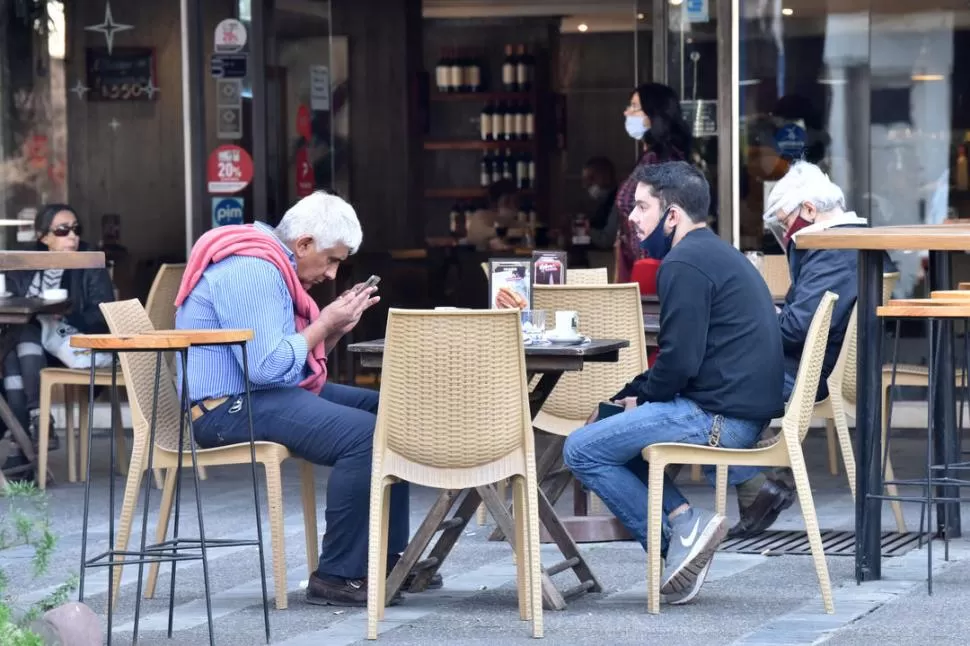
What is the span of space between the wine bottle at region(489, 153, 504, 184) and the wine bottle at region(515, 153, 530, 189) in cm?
12

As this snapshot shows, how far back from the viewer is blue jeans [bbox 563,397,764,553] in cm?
539

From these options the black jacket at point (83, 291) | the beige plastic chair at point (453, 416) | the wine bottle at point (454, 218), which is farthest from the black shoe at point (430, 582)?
the wine bottle at point (454, 218)

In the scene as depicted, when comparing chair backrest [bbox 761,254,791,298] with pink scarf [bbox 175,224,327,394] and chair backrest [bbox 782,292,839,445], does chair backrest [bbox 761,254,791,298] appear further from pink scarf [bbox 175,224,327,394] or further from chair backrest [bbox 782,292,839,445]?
pink scarf [bbox 175,224,327,394]

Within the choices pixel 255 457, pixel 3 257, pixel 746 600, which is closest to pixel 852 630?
pixel 746 600

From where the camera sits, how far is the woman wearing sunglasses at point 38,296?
842 centimetres

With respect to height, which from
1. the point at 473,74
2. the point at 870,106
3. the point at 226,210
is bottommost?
the point at 226,210

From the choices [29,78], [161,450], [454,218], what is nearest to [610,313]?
[161,450]

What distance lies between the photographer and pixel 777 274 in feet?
27.8

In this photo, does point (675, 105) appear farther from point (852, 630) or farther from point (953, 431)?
point (852, 630)

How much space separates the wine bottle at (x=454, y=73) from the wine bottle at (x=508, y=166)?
0.58 m

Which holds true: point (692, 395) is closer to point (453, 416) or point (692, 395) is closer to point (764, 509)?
point (453, 416)

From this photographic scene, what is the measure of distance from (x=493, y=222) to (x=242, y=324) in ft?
22.6

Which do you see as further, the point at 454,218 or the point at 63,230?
the point at 454,218

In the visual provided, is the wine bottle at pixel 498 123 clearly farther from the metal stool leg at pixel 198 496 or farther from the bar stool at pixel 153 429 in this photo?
the metal stool leg at pixel 198 496
